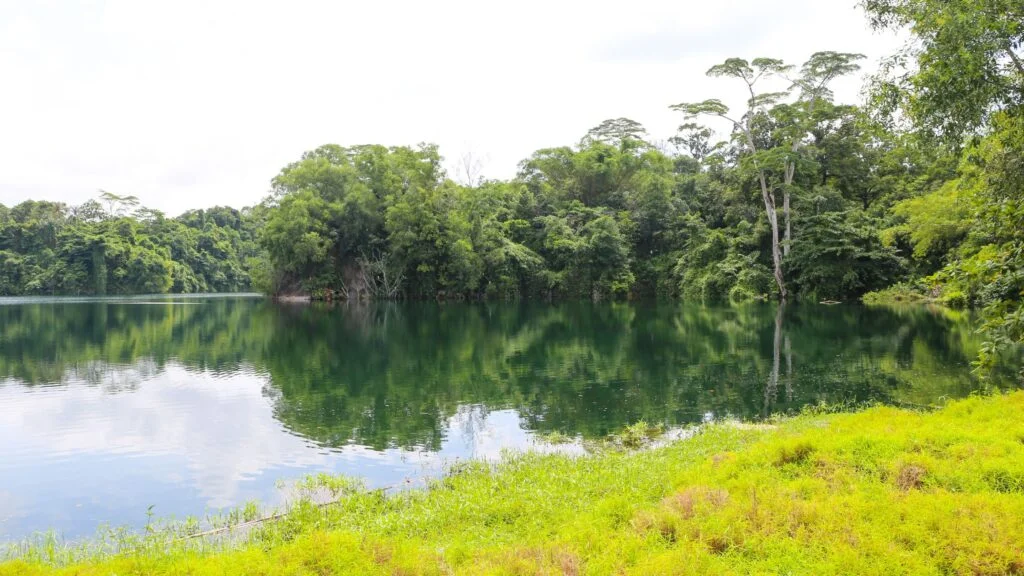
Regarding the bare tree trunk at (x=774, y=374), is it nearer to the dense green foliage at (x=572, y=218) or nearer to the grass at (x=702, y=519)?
the grass at (x=702, y=519)

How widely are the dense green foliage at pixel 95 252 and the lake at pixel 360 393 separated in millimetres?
45472

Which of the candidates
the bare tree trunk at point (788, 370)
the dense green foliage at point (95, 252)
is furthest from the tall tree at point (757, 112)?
the dense green foliage at point (95, 252)

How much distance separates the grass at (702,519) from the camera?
165 inches

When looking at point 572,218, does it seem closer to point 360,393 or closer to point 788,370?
point 788,370

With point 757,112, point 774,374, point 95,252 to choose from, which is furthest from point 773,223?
point 95,252

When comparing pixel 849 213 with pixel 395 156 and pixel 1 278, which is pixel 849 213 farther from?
pixel 1 278

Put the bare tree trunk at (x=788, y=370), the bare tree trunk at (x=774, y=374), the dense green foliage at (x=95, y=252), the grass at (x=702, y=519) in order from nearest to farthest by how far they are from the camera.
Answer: the grass at (x=702, y=519) < the bare tree trunk at (x=774, y=374) < the bare tree trunk at (x=788, y=370) < the dense green foliage at (x=95, y=252)

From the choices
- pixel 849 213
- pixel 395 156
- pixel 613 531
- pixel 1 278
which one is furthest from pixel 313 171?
pixel 613 531

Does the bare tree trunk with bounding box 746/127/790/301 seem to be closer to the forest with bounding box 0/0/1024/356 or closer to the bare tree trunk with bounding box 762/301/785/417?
the forest with bounding box 0/0/1024/356

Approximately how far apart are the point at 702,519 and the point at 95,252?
89.2 metres

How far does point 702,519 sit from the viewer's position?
16.1 ft

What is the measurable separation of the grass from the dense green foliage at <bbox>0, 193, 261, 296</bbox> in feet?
204

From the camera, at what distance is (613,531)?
16.6 ft

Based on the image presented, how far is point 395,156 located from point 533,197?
14.4m
